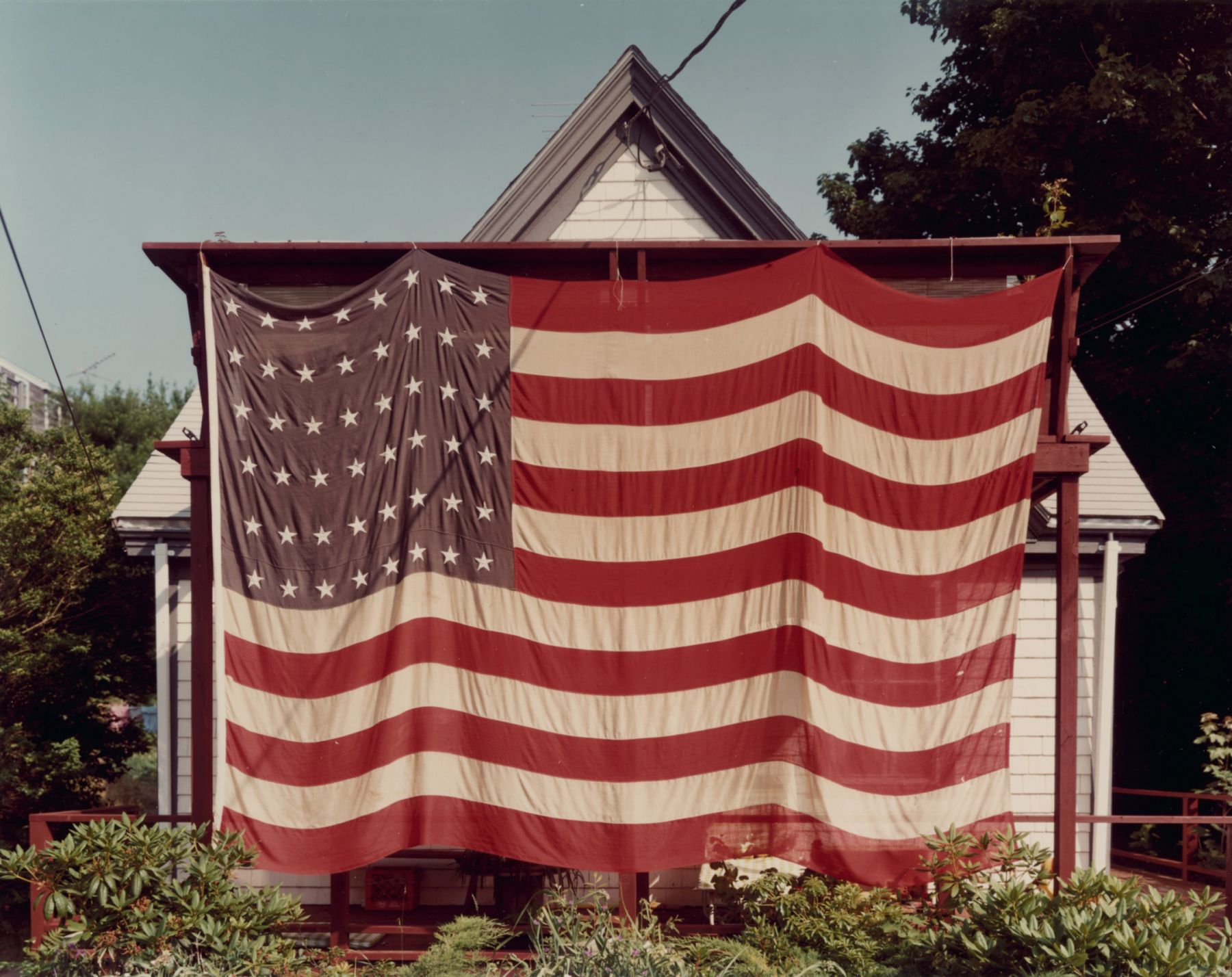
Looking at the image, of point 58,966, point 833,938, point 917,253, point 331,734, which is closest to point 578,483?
point 331,734

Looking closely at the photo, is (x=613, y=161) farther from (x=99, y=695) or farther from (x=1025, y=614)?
(x=99, y=695)

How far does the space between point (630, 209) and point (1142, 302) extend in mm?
10271

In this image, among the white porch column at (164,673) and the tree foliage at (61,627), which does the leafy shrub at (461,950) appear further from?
the tree foliage at (61,627)

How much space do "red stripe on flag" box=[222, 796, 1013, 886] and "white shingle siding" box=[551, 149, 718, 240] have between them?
6.42 metres

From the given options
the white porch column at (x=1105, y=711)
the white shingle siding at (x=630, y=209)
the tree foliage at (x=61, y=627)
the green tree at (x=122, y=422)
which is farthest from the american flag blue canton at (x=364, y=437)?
the green tree at (x=122, y=422)

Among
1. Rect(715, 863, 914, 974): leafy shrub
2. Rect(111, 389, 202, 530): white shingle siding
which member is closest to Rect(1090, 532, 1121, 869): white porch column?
Rect(715, 863, 914, 974): leafy shrub

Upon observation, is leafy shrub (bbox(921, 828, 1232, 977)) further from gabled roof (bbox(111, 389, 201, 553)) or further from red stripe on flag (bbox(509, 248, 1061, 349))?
gabled roof (bbox(111, 389, 201, 553))

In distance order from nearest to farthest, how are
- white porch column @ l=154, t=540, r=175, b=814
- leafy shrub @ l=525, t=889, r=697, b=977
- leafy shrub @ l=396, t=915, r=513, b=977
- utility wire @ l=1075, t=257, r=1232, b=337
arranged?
1. leafy shrub @ l=525, t=889, r=697, b=977
2. leafy shrub @ l=396, t=915, r=513, b=977
3. white porch column @ l=154, t=540, r=175, b=814
4. utility wire @ l=1075, t=257, r=1232, b=337

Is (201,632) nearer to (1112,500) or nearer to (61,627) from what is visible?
(1112,500)

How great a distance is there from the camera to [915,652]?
6281 mm

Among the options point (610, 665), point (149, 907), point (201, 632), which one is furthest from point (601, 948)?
point (201, 632)

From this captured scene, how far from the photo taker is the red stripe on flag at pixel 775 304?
646 centimetres

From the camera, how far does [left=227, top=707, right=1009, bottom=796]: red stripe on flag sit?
20.3ft

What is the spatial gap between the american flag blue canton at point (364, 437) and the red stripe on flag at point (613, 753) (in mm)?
952
